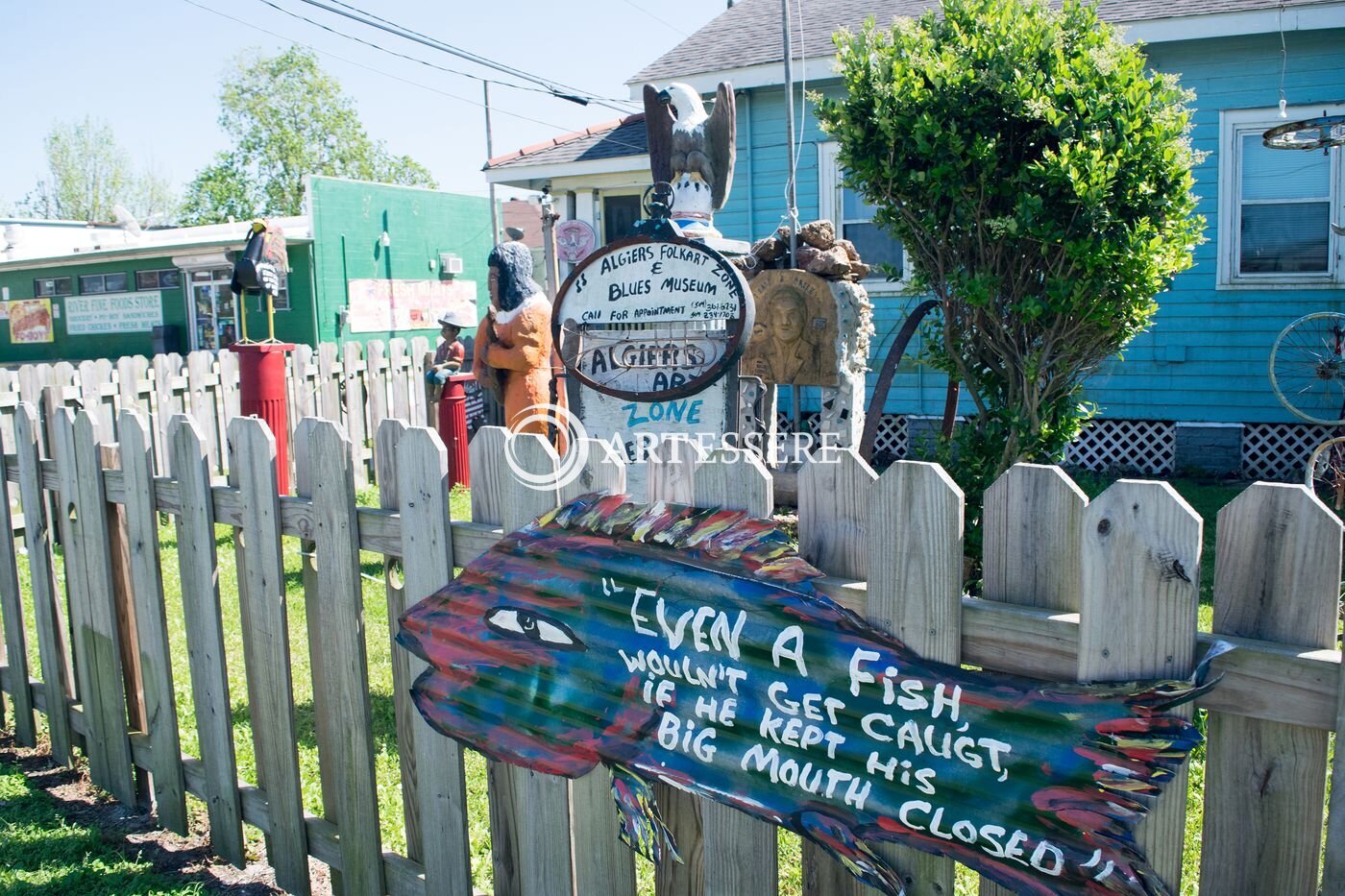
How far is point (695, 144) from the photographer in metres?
4.57

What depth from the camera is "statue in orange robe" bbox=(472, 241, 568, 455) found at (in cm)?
684

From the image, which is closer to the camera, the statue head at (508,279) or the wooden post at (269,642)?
the wooden post at (269,642)

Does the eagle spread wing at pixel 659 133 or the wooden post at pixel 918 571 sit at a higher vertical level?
the eagle spread wing at pixel 659 133

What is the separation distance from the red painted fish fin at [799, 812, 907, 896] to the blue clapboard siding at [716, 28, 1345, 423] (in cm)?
730

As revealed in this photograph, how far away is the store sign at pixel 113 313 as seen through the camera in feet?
80.0

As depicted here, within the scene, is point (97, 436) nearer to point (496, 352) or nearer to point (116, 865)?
point (116, 865)

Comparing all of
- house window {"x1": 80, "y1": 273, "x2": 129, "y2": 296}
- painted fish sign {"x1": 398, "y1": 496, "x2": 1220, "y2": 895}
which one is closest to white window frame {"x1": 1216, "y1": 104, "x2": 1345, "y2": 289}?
painted fish sign {"x1": 398, "y1": 496, "x2": 1220, "y2": 895}

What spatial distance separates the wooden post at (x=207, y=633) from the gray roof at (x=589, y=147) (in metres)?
9.70

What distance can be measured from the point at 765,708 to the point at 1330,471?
7405 mm

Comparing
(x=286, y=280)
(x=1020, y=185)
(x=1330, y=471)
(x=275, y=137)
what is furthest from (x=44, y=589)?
Result: (x=275, y=137)

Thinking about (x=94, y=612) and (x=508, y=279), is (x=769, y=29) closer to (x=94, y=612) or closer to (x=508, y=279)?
(x=508, y=279)

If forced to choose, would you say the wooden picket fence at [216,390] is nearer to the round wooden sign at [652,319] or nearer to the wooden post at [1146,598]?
the round wooden sign at [652,319]

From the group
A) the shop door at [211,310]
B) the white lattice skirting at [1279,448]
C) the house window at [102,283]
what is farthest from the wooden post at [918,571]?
the house window at [102,283]

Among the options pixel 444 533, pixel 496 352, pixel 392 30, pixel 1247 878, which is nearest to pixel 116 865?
pixel 444 533
